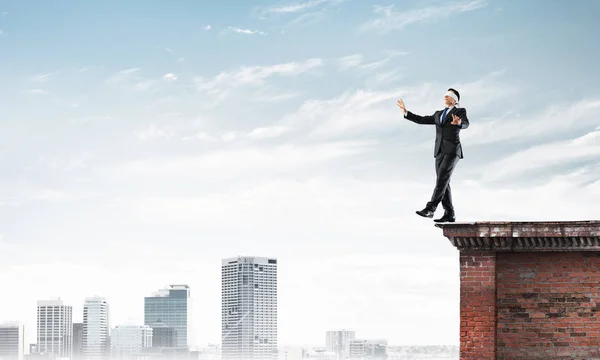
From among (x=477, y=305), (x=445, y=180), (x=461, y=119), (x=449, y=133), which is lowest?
(x=477, y=305)

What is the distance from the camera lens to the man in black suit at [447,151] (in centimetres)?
1673

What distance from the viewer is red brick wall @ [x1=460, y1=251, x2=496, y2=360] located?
1573cm

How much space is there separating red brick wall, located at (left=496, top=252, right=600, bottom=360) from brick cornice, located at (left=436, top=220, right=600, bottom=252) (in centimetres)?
22

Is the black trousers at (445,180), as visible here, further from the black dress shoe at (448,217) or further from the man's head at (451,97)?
the man's head at (451,97)

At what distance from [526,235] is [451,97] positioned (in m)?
3.03

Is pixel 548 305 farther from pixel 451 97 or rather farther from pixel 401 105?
pixel 401 105

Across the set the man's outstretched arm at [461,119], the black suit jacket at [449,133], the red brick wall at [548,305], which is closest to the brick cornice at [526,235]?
the red brick wall at [548,305]

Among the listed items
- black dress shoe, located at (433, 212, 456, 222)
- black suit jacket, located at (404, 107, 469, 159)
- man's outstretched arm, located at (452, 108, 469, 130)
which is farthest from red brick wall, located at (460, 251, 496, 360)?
man's outstretched arm, located at (452, 108, 469, 130)

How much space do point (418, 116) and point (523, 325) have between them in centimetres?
430

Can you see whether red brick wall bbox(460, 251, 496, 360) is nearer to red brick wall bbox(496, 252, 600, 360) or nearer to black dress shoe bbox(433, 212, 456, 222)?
red brick wall bbox(496, 252, 600, 360)

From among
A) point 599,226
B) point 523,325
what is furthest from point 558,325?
point 599,226

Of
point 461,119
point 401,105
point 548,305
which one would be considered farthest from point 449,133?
point 548,305

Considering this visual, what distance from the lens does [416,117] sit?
17.3 m

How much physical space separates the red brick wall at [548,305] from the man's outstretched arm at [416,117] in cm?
288
